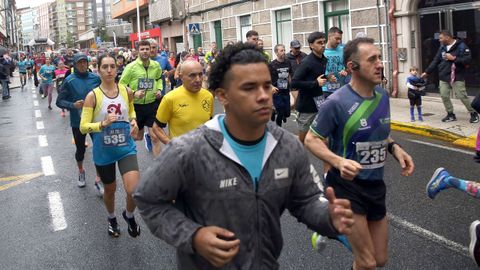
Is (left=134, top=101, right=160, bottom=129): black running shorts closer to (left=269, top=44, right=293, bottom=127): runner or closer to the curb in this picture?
(left=269, top=44, right=293, bottom=127): runner

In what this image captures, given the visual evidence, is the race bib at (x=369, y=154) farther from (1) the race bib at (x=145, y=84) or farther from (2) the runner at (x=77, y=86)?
(1) the race bib at (x=145, y=84)

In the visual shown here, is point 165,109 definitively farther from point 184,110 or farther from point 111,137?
point 111,137

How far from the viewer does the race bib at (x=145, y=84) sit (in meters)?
8.07

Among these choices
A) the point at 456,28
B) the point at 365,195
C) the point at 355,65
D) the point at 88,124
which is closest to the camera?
the point at 365,195

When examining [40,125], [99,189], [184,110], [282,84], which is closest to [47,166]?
[99,189]

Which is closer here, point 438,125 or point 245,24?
point 438,125

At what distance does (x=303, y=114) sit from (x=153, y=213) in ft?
17.3

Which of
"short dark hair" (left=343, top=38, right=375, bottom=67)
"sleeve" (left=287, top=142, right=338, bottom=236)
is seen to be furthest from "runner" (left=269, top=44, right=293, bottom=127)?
"sleeve" (left=287, top=142, right=338, bottom=236)

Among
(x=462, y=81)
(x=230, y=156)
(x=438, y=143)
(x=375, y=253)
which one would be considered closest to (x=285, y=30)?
(x=462, y=81)

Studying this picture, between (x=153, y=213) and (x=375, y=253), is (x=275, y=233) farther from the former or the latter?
(x=375, y=253)

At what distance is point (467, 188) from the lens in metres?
4.53

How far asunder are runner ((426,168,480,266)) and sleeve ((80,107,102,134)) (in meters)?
3.07

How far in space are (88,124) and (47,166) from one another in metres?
4.48

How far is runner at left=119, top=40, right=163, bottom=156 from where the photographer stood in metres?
8.00
